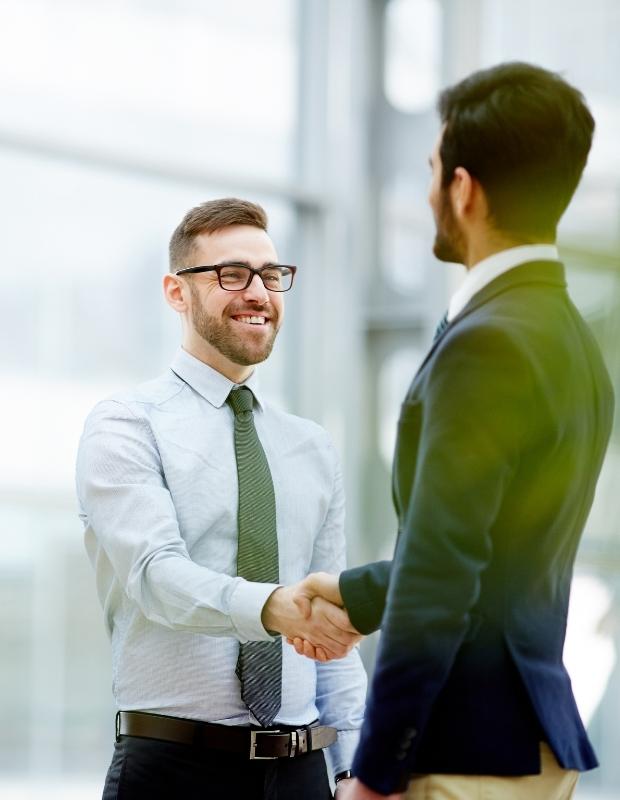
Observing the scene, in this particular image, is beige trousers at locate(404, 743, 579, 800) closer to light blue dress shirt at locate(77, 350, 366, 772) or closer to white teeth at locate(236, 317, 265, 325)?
light blue dress shirt at locate(77, 350, 366, 772)

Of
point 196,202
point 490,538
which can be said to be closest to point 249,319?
point 490,538

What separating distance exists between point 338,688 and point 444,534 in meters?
0.94

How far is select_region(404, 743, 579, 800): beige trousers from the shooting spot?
64.6 inches

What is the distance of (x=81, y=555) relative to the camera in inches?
190

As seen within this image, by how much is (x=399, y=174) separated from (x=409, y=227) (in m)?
0.22

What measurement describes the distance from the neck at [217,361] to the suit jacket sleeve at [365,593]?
58cm

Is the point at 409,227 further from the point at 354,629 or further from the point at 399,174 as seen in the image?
the point at 354,629

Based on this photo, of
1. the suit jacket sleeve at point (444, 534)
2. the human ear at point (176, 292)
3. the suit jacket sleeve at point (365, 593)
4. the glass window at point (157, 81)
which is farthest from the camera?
the glass window at point (157, 81)

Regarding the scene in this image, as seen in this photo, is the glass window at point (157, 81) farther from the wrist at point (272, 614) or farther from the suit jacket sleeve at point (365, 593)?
the suit jacket sleeve at point (365, 593)

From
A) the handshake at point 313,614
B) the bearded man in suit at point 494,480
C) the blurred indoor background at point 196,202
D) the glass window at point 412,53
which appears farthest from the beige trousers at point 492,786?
the glass window at point 412,53

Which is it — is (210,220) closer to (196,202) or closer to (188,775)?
(188,775)

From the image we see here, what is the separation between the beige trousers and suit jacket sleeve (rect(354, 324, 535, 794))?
0.05m

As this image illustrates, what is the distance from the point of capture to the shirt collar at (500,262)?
1714 millimetres

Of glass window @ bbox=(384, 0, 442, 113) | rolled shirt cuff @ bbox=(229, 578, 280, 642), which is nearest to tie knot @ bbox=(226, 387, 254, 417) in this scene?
rolled shirt cuff @ bbox=(229, 578, 280, 642)
